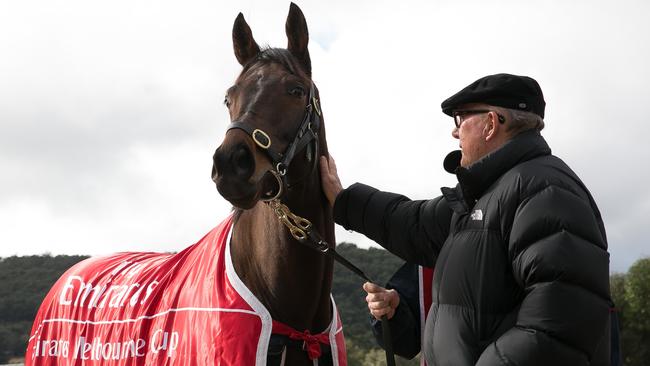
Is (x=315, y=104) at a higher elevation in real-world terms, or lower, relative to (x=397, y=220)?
higher

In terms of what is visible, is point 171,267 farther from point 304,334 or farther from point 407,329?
point 407,329

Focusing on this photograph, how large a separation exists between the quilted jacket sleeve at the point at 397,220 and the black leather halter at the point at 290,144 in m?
0.32

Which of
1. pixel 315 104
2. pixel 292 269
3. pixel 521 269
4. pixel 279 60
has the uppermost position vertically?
pixel 279 60

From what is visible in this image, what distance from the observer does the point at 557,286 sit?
108 inches

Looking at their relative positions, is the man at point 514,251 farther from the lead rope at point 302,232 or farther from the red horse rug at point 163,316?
the red horse rug at point 163,316

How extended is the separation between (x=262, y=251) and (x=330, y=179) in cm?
58

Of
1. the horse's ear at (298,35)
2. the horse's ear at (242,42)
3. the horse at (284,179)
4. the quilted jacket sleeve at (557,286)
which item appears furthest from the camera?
the horse's ear at (242,42)

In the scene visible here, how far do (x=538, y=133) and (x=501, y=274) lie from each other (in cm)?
65

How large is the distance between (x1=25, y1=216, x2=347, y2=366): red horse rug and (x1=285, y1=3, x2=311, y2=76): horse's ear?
110cm

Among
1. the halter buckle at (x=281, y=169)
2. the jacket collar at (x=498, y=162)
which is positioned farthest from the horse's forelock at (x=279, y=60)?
the jacket collar at (x=498, y=162)

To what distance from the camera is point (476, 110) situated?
10.9ft

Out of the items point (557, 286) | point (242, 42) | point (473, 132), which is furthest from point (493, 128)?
point (242, 42)

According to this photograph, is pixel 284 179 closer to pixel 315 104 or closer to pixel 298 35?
pixel 315 104

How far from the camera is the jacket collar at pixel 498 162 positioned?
10.3ft
